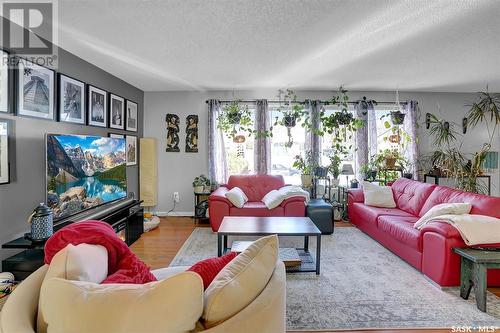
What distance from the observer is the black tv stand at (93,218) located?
2.29 metres

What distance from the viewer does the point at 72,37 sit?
2.85m

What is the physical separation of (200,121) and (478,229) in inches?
179

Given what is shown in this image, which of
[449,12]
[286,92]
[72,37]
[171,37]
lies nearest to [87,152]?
[72,37]

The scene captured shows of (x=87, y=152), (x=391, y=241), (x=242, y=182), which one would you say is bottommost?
(x=391, y=241)

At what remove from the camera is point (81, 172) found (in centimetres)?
311

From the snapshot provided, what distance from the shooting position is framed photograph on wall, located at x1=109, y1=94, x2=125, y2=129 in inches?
166

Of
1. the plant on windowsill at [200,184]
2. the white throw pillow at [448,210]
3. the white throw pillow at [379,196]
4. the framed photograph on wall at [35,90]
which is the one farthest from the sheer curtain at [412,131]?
the framed photograph on wall at [35,90]

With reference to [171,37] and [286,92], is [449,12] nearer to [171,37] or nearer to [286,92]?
[171,37]

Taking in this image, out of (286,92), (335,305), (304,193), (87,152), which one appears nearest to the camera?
(335,305)

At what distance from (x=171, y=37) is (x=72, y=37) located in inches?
40.8

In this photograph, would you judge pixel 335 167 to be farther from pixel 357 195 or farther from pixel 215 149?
pixel 215 149

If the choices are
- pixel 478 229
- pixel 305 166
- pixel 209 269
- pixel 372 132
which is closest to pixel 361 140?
pixel 372 132

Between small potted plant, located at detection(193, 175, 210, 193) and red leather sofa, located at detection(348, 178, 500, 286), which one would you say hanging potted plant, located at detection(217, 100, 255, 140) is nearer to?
small potted plant, located at detection(193, 175, 210, 193)

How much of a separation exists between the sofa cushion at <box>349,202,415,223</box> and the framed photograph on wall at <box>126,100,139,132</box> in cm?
423
